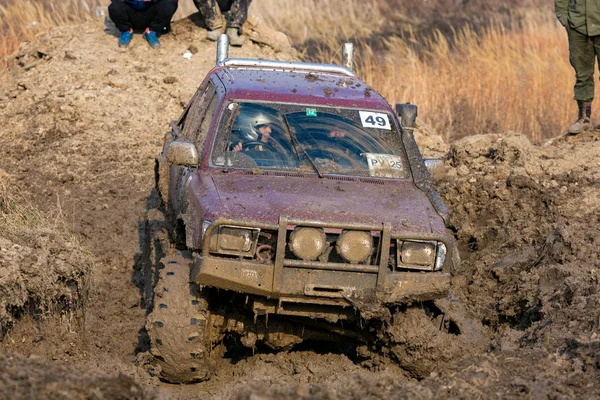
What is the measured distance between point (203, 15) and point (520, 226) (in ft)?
21.0

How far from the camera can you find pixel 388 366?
670cm

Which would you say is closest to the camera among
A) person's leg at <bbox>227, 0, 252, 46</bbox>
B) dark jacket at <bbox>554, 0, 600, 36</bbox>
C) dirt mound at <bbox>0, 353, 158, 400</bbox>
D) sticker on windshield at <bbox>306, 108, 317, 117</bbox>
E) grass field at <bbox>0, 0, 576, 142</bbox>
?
dirt mound at <bbox>0, 353, 158, 400</bbox>

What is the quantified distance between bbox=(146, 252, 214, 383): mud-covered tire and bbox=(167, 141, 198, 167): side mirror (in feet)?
2.81

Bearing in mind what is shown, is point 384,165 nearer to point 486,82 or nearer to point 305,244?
point 305,244

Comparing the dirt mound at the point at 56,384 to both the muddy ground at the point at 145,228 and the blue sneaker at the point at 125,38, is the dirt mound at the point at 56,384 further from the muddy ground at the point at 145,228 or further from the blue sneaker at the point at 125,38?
the blue sneaker at the point at 125,38

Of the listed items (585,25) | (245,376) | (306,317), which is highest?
(585,25)

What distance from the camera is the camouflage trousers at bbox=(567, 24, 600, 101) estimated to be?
1123 centimetres

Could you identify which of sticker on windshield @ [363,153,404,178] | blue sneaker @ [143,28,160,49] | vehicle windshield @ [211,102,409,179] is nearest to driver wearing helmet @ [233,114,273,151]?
vehicle windshield @ [211,102,409,179]

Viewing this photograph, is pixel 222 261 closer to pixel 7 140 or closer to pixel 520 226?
pixel 520 226

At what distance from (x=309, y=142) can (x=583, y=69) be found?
517 centimetres

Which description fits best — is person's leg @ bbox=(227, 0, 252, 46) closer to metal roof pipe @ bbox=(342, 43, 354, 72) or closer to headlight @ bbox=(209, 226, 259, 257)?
metal roof pipe @ bbox=(342, 43, 354, 72)

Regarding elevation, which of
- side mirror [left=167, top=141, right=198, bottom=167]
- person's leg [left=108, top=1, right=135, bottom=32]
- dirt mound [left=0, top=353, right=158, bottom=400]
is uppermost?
person's leg [left=108, top=1, right=135, bottom=32]

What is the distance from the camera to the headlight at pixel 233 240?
20.0 ft

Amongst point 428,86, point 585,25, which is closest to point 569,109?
point 428,86
